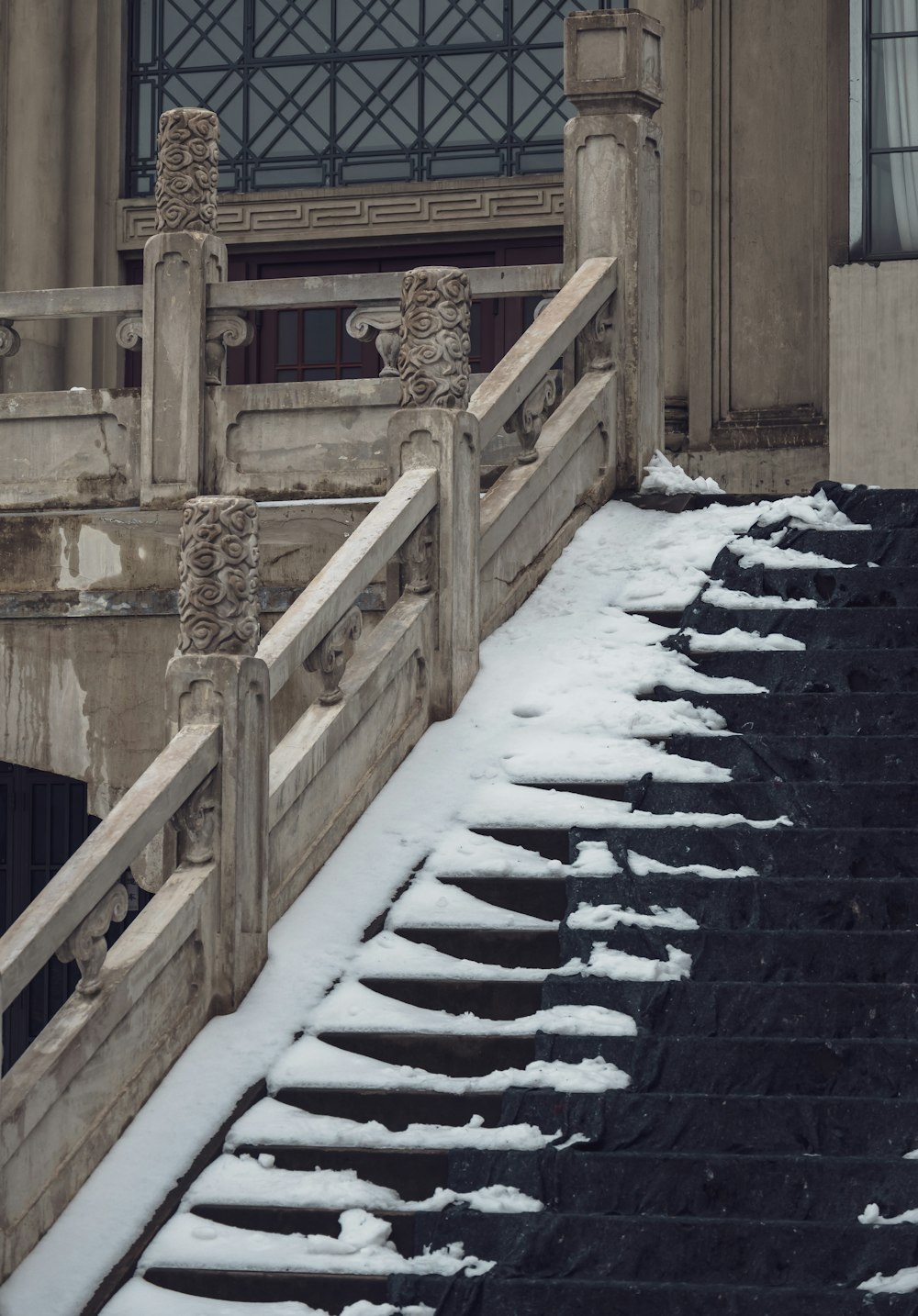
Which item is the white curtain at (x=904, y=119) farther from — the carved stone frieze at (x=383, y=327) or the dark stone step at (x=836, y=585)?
the dark stone step at (x=836, y=585)

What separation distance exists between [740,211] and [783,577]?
16.5 ft

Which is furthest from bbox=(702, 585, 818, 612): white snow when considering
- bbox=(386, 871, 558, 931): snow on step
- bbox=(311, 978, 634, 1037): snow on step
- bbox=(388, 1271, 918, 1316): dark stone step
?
bbox=(388, 1271, 918, 1316): dark stone step

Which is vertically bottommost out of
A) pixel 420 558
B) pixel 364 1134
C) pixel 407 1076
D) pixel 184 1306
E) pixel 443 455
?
pixel 184 1306

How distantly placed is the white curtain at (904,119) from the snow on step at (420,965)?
299 inches

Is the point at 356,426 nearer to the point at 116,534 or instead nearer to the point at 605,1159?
the point at 116,534

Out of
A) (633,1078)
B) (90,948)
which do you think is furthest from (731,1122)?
(90,948)

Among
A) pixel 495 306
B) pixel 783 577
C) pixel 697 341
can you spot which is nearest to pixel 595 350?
pixel 783 577

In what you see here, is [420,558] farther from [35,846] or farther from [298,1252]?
[35,846]

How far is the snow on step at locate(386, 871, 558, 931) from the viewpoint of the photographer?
754cm

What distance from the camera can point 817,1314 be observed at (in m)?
5.68

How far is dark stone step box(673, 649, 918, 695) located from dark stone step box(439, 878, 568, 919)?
4.33 ft

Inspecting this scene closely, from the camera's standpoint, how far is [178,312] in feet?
35.1

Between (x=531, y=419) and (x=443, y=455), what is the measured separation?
121 centimetres

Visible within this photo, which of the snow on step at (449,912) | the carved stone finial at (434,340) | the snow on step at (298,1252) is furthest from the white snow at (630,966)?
the carved stone finial at (434,340)
